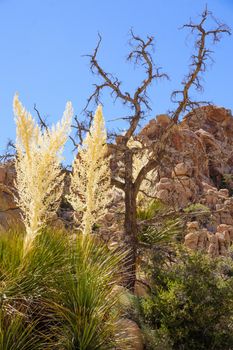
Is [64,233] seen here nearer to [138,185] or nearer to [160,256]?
[160,256]

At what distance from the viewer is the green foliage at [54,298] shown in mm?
5074

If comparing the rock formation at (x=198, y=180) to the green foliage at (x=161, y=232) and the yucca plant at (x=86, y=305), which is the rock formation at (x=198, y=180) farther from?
the yucca plant at (x=86, y=305)

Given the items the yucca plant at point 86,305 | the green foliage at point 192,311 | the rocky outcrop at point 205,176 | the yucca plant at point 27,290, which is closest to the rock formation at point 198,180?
the rocky outcrop at point 205,176

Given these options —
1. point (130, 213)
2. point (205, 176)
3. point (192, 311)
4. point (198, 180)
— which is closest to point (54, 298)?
point (192, 311)

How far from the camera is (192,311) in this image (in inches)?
307

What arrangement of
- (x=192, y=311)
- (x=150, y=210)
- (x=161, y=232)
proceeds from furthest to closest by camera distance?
(x=150, y=210) < (x=161, y=232) < (x=192, y=311)

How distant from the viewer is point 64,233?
6648mm

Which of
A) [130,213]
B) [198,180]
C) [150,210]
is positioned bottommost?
[130,213]

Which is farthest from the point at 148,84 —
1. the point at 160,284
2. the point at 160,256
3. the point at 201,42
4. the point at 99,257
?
the point at 99,257

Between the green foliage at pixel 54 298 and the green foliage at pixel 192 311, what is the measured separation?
87.0 inches

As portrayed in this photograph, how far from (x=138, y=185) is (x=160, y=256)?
2003mm

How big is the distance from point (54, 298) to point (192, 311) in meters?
3.12

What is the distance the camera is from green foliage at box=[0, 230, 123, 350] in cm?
507

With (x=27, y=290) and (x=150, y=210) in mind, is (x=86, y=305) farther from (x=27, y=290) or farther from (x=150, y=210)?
(x=150, y=210)
